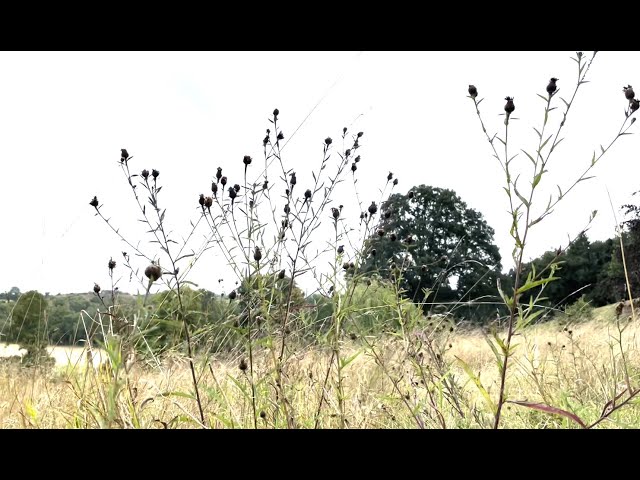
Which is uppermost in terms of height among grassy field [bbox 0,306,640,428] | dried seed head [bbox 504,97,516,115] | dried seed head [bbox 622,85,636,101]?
dried seed head [bbox 622,85,636,101]

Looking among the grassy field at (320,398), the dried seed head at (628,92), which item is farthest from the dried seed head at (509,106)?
the grassy field at (320,398)

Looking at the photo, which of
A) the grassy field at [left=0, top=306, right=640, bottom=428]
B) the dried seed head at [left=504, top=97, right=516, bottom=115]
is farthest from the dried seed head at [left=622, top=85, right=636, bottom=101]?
the grassy field at [left=0, top=306, right=640, bottom=428]

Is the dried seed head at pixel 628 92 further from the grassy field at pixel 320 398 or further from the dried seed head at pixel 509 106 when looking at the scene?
the grassy field at pixel 320 398

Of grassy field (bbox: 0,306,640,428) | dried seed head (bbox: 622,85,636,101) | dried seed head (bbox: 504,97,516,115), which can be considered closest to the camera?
dried seed head (bbox: 504,97,516,115)

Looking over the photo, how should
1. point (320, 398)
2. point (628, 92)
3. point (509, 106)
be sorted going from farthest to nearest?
point (320, 398) < point (628, 92) < point (509, 106)

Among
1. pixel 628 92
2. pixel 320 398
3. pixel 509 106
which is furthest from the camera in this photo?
pixel 320 398

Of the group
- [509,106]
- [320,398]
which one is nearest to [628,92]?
[509,106]

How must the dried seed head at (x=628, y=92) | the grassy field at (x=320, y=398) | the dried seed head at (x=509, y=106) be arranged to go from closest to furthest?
the dried seed head at (x=509, y=106), the dried seed head at (x=628, y=92), the grassy field at (x=320, y=398)

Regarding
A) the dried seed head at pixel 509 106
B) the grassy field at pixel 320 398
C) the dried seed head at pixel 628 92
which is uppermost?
the dried seed head at pixel 628 92

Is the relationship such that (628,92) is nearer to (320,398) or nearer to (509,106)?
(509,106)

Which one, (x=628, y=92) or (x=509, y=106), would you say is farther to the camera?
(x=628, y=92)

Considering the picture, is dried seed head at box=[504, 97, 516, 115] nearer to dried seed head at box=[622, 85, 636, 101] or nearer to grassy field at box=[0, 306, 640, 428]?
dried seed head at box=[622, 85, 636, 101]
